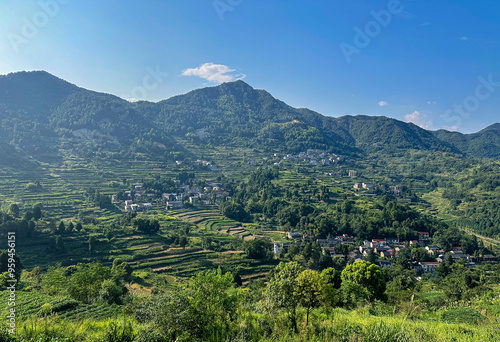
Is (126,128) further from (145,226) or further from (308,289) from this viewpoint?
(308,289)

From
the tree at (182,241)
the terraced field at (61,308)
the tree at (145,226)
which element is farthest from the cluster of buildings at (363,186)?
the terraced field at (61,308)

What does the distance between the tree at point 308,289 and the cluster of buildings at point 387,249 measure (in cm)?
3236

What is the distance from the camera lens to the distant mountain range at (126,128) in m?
99.6

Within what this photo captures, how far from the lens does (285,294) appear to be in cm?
721

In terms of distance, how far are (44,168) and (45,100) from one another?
86229 millimetres

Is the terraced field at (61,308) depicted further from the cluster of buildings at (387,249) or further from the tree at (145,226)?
the cluster of buildings at (387,249)

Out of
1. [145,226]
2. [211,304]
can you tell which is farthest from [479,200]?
[211,304]

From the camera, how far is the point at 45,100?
133 meters

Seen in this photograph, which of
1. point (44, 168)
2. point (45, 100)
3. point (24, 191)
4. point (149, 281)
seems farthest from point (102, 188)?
point (45, 100)

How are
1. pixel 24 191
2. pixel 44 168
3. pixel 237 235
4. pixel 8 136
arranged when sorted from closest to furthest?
pixel 237 235
pixel 24 191
pixel 44 168
pixel 8 136

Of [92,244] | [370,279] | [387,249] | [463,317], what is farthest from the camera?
[387,249]

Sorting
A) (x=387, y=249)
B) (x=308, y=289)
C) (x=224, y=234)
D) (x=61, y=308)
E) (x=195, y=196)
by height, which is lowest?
(x=387, y=249)

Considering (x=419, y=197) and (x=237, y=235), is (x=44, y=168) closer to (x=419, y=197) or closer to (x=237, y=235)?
(x=237, y=235)

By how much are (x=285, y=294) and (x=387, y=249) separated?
4323 cm
